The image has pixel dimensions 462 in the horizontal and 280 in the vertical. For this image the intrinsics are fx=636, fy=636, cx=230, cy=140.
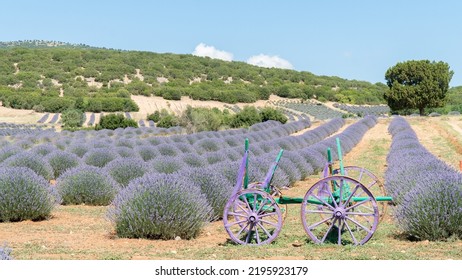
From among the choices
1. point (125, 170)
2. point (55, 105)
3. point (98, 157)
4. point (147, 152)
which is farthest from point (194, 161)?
point (55, 105)

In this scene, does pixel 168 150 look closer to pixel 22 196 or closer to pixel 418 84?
pixel 22 196

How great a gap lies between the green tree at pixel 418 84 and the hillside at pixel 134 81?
1052 inches

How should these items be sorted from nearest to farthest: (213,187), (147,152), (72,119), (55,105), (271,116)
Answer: (213,187) → (147,152) → (271,116) → (72,119) → (55,105)

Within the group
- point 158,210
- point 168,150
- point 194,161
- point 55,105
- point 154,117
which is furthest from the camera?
point 55,105

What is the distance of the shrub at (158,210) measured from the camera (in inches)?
323

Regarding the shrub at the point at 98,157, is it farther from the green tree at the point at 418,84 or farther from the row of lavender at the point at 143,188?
the green tree at the point at 418,84

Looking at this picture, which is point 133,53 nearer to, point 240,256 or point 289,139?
point 289,139

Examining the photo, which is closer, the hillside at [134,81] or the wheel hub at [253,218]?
the wheel hub at [253,218]

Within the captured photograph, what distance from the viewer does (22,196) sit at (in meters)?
10.5

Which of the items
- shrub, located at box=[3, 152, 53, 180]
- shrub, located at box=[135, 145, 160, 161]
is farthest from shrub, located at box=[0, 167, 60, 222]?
shrub, located at box=[135, 145, 160, 161]

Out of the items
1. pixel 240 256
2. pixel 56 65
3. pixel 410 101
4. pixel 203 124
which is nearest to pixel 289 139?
pixel 203 124

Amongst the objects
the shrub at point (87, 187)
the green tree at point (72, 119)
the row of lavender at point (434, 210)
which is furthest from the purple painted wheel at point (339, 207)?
the green tree at point (72, 119)

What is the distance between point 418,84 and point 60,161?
5130 cm

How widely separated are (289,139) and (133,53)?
10427 cm
